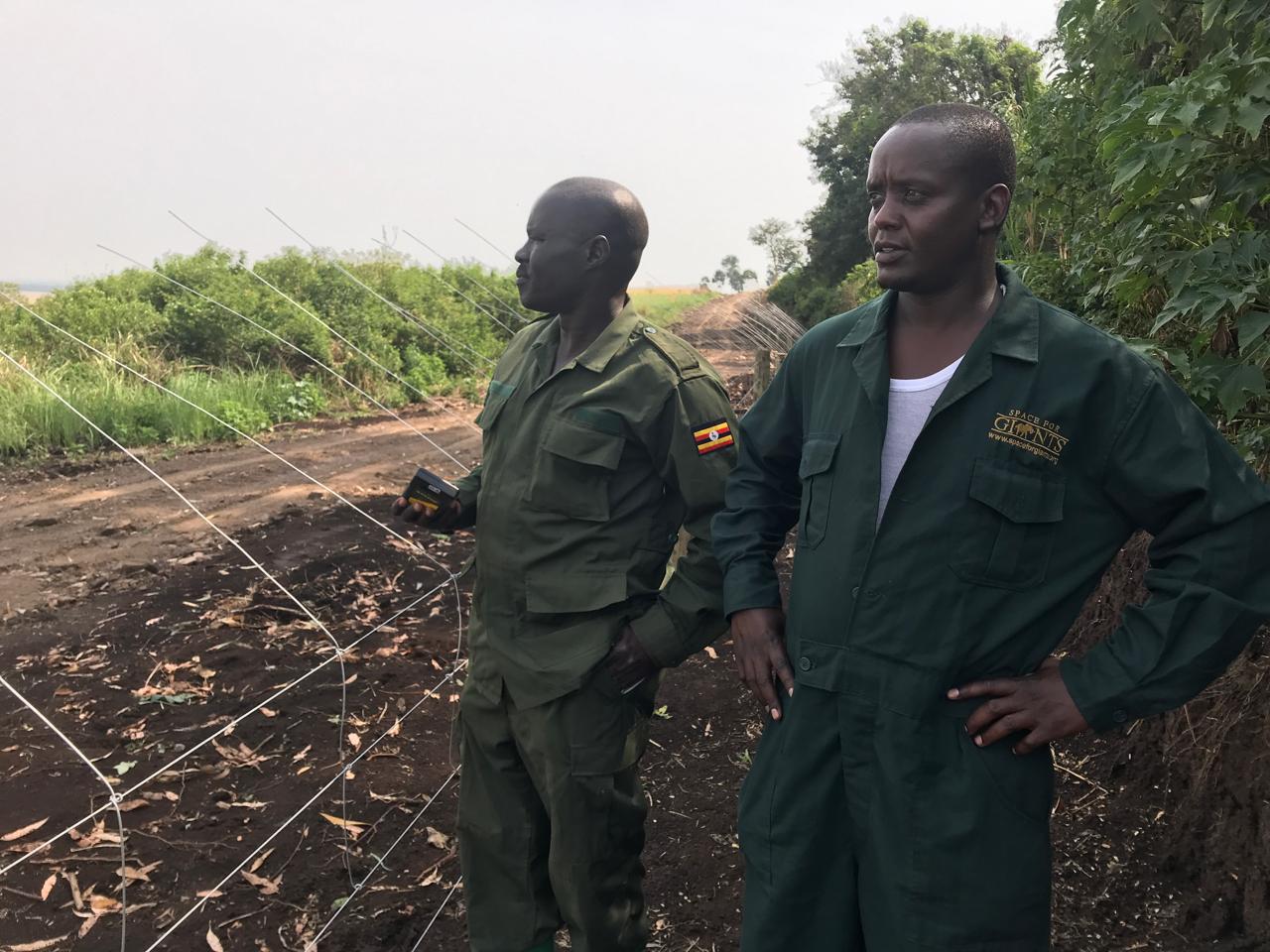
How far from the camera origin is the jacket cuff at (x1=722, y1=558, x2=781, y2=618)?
71.6 inches

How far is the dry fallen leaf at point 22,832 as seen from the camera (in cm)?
314

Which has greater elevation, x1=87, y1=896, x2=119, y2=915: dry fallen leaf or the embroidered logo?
the embroidered logo

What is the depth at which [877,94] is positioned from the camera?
24203mm

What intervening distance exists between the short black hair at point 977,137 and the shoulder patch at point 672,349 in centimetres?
80

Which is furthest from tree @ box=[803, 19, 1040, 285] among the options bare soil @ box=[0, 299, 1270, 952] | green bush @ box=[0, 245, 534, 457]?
bare soil @ box=[0, 299, 1270, 952]

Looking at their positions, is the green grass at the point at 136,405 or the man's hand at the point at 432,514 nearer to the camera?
the man's hand at the point at 432,514

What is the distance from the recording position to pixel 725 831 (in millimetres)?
3312

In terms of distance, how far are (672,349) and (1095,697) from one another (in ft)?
3.90

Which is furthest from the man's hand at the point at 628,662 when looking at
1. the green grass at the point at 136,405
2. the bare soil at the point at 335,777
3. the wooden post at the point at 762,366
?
the green grass at the point at 136,405

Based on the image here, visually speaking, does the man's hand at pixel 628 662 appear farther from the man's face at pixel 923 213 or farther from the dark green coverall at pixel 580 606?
the man's face at pixel 923 213

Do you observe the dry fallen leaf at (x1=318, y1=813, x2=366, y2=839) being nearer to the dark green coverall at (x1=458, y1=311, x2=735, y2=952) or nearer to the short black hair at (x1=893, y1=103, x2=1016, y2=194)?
the dark green coverall at (x1=458, y1=311, x2=735, y2=952)

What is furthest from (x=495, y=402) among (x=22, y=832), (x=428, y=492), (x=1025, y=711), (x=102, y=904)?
(x=22, y=832)

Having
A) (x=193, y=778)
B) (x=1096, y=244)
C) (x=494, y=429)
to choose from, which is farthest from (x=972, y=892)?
(x=193, y=778)

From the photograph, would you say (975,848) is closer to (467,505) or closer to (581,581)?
(581,581)
